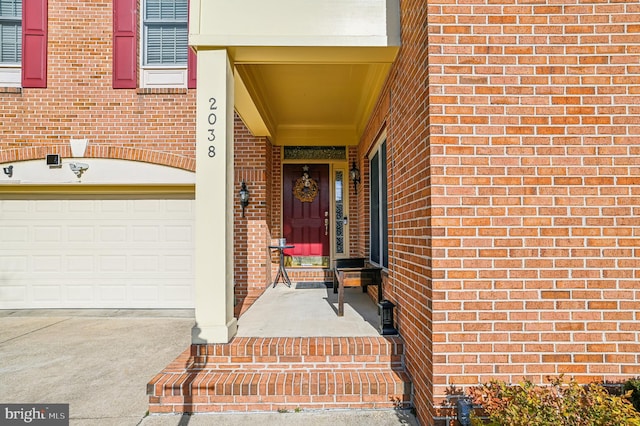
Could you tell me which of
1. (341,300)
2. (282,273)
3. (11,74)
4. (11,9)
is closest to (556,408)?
(341,300)

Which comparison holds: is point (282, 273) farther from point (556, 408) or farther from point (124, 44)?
point (124, 44)

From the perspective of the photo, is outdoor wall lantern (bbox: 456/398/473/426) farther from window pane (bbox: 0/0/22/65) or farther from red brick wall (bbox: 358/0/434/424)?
window pane (bbox: 0/0/22/65)

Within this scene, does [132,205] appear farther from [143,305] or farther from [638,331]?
[638,331]

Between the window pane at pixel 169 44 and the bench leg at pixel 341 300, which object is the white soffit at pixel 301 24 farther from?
the window pane at pixel 169 44

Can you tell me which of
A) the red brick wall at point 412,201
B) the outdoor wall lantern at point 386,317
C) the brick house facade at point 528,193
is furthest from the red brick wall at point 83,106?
the brick house facade at point 528,193

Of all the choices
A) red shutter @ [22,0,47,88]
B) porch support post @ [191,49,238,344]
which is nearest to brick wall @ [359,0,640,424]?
porch support post @ [191,49,238,344]

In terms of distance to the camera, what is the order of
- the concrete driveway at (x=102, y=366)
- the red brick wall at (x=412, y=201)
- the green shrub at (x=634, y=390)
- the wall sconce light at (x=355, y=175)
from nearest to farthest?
the green shrub at (x=634, y=390)
the red brick wall at (x=412, y=201)
the concrete driveway at (x=102, y=366)
the wall sconce light at (x=355, y=175)

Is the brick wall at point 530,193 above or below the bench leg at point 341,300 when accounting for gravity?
above

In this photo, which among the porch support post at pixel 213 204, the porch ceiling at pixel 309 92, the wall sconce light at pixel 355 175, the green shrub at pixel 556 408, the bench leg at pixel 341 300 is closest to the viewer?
the green shrub at pixel 556 408

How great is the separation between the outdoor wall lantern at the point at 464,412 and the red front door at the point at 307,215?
4.35 meters

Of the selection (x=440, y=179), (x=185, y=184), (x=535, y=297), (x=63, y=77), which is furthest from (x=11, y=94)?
(x=535, y=297)

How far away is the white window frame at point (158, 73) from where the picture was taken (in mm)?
5535

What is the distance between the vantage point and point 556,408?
1775 millimetres

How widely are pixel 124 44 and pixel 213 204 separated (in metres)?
4.35
